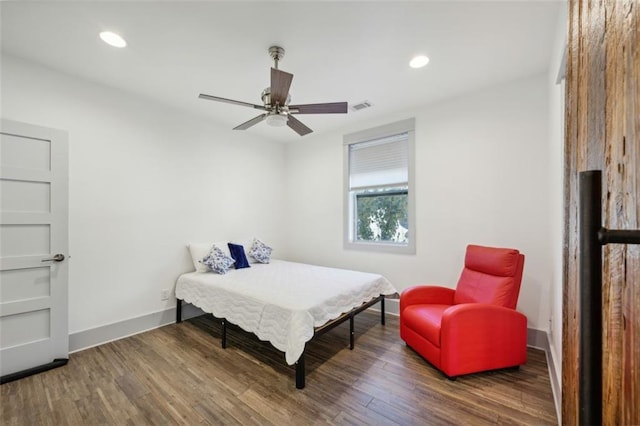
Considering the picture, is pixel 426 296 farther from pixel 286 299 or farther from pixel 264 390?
pixel 264 390

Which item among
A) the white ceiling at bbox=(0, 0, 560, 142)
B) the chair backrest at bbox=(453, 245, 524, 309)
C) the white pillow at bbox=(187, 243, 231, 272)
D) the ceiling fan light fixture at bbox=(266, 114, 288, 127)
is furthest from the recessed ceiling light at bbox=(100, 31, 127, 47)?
the chair backrest at bbox=(453, 245, 524, 309)

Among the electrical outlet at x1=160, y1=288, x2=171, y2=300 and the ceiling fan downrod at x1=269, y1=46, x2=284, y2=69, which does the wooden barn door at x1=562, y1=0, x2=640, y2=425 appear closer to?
the ceiling fan downrod at x1=269, y1=46, x2=284, y2=69

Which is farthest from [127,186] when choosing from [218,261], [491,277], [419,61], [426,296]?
[491,277]

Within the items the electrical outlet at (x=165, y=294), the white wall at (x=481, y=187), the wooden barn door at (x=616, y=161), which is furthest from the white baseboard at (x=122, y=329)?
the wooden barn door at (x=616, y=161)

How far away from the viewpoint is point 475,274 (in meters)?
2.71

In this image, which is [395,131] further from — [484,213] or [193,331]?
[193,331]

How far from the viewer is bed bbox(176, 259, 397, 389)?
7.20 ft

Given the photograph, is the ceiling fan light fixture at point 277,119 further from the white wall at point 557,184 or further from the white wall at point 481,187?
the white wall at point 557,184

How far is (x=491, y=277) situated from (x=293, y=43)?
9.23ft

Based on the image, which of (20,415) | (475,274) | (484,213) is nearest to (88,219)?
(20,415)

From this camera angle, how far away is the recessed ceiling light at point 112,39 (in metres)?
2.14

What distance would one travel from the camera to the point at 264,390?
211 centimetres

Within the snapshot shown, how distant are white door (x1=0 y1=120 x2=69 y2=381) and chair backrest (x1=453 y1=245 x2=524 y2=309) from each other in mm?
3993

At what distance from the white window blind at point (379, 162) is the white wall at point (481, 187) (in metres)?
0.24
